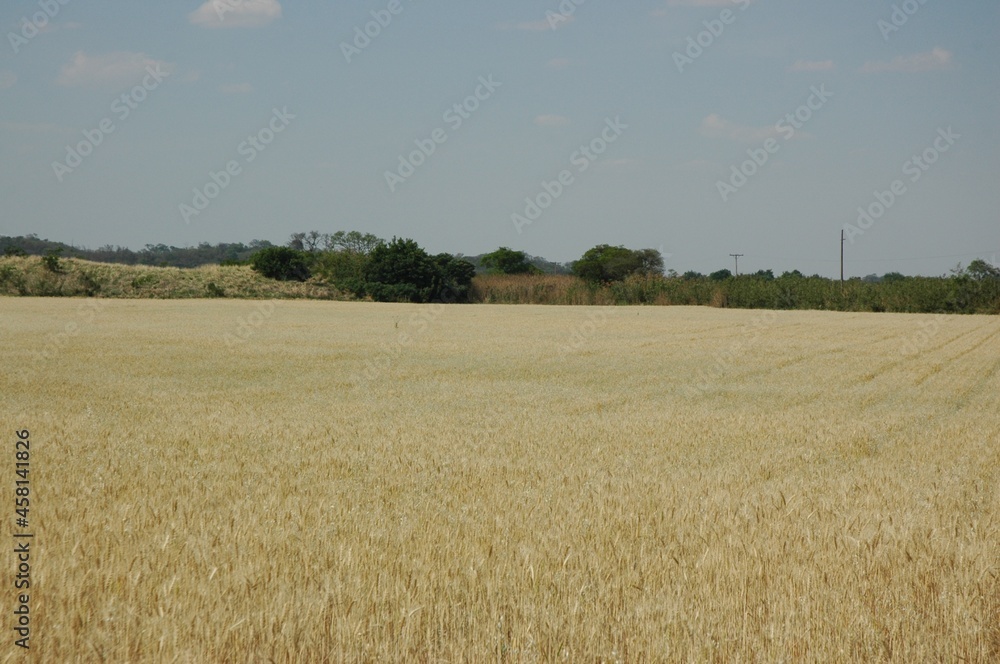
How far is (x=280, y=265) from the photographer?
76.2 metres

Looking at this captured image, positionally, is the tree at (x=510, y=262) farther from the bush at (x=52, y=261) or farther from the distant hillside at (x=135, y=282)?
the bush at (x=52, y=261)

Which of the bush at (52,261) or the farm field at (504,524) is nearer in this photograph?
the farm field at (504,524)

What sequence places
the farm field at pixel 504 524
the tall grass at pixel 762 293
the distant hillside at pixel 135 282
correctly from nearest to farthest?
the farm field at pixel 504 524, the tall grass at pixel 762 293, the distant hillside at pixel 135 282

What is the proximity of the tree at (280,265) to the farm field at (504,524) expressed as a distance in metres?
62.3

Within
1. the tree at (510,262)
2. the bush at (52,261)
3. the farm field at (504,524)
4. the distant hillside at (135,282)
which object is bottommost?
the farm field at (504,524)

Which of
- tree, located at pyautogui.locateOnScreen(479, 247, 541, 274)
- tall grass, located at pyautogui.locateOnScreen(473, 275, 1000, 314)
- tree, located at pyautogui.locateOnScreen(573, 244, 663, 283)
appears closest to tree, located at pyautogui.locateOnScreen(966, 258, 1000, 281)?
tall grass, located at pyautogui.locateOnScreen(473, 275, 1000, 314)

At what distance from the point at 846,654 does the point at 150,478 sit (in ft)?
18.6

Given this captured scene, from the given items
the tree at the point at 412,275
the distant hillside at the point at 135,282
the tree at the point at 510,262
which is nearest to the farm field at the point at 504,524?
the distant hillside at the point at 135,282

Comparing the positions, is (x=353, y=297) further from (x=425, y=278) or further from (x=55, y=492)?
(x=55, y=492)

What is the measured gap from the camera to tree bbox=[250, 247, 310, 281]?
75750mm

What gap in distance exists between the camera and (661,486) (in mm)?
7242

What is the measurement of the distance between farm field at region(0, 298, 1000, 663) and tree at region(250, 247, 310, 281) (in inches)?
2451

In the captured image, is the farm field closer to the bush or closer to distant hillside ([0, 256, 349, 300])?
distant hillside ([0, 256, 349, 300])

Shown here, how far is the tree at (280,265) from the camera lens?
249 ft
